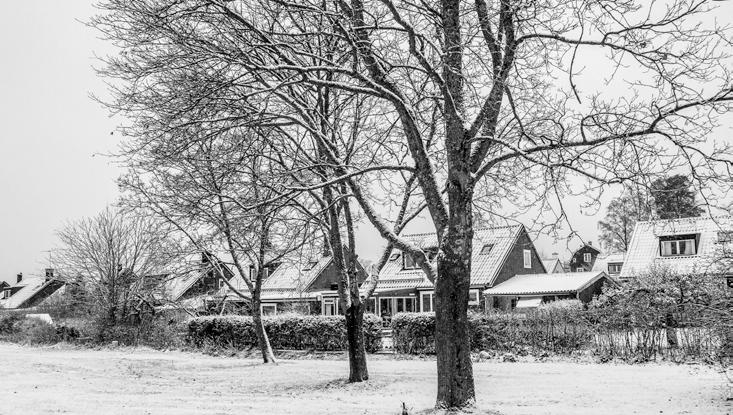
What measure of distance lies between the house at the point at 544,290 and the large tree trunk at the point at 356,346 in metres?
23.6

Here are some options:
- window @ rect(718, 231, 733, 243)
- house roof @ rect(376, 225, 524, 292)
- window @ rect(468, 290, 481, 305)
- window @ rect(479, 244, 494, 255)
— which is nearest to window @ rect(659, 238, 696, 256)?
house roof @ rect(376, 225, 524, 292)

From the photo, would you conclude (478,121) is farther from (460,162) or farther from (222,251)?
(222,251)

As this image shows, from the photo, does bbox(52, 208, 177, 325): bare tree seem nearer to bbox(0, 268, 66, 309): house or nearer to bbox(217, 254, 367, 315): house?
bbox(217, 254, 367, 315): house

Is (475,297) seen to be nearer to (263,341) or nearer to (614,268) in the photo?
(263,341)

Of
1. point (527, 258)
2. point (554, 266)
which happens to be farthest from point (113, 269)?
point (554, 266)

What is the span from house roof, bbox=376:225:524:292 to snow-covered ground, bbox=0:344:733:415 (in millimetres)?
19233

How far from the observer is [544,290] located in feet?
123

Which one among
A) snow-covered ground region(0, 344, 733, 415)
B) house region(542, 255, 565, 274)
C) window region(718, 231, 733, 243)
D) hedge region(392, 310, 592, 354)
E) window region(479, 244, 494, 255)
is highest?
window region(479, 244, 494, 255)

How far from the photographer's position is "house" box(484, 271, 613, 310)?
37.2m

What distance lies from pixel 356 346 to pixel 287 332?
470 inches

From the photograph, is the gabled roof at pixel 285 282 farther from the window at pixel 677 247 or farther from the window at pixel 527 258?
the window at pixel 677 247

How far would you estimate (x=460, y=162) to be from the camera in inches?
382

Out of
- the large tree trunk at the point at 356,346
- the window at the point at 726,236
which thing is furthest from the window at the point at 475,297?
the window at the point at 726,236

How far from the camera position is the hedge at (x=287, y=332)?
24186mm
